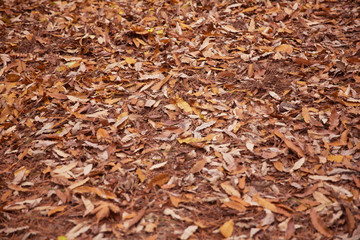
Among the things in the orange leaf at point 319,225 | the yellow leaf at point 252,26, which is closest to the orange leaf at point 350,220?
the orange leaf at point 319,225

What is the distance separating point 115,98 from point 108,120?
330 millimetres

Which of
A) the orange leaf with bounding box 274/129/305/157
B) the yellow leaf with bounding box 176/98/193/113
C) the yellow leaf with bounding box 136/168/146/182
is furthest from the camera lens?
the yellow leaf with bounding box 176/98/193/113

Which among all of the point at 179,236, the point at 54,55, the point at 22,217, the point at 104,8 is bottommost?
the point at 22,217

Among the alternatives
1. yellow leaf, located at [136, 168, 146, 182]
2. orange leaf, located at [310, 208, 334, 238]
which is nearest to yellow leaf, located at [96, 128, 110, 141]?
yellow leaf, located at [136, 168, 146, 182]

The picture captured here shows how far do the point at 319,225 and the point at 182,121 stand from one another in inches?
55.4

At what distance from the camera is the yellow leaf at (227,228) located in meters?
1.89

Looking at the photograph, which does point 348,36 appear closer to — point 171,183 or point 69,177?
point 171,183

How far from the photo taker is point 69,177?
7.41 feet

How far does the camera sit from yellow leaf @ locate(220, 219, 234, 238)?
6.19 ft

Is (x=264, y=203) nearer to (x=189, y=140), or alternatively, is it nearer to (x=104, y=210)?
(x=189, y=140)

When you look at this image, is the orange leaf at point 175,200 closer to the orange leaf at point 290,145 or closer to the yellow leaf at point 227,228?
the yellow leaf at point 227,228

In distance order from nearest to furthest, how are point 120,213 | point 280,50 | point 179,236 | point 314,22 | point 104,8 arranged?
1. point 179,236
2. point 120,213
3. point 280,50
4. point 314,22
5. point 104,8

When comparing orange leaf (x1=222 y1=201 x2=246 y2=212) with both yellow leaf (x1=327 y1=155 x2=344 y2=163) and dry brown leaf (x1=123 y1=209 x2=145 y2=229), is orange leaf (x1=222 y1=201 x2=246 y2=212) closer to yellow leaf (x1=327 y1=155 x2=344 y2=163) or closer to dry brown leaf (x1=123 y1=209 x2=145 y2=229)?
dry brown leaf (x1=123 y1=209 x2=145 y2=229)

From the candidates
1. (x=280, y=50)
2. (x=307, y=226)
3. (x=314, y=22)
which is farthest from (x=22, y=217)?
(x=314, y=22)
